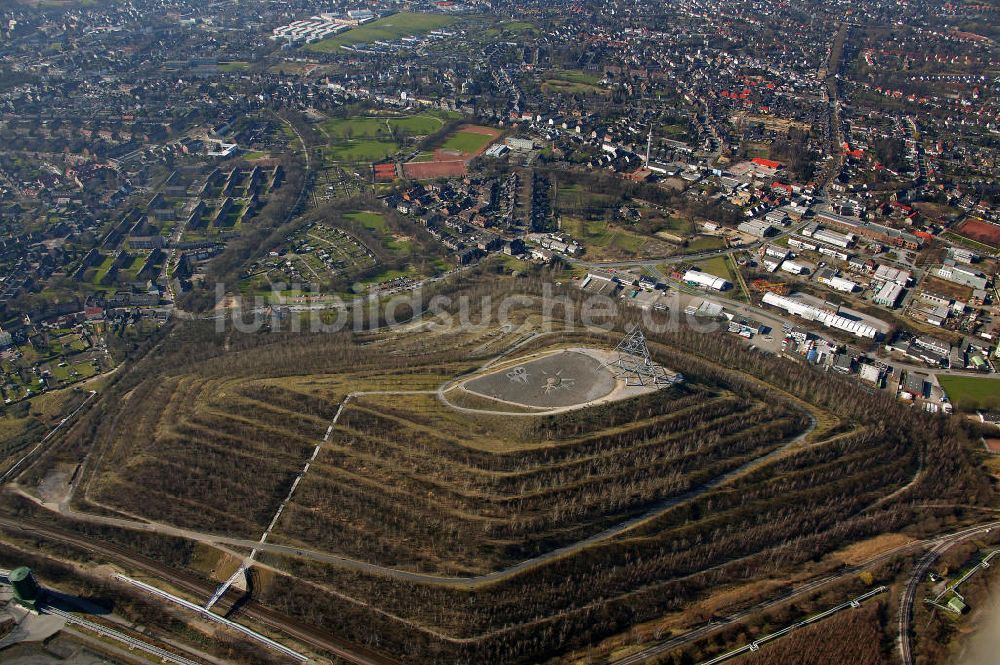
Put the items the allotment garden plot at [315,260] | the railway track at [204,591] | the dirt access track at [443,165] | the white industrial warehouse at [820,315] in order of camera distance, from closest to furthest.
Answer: the railway track at [204,591] → the white industrial warehouse at [820,315] → the allotment garden plot at [315,260] → the dirt access track at [443,165]

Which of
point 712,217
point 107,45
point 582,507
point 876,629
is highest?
point 107,45

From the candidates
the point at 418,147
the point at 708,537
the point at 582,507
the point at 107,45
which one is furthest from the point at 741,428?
the point at 107,45

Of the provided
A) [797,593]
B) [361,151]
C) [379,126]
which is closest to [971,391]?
[797,593]

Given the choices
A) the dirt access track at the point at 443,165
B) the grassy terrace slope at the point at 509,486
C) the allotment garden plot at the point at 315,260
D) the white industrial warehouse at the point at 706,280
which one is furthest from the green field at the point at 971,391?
the dirt access track at the point at 443,165

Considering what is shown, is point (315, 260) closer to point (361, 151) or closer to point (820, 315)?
point (361, 151)

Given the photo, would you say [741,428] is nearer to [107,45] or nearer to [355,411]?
[355,411]

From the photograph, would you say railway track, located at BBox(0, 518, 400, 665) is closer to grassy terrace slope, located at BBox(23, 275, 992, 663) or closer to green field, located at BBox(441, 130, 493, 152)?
grassy terrace slope, located at BBox(23, 275, 992, 663)

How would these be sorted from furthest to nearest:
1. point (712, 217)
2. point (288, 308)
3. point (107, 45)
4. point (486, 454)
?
point (107, 45) → point (712, 217) → point (288, 308) → point (486, 454)

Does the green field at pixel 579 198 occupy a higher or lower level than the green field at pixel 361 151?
lower

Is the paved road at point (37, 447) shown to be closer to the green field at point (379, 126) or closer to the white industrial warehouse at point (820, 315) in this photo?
the white industrial warehouse at point (820, 315)
